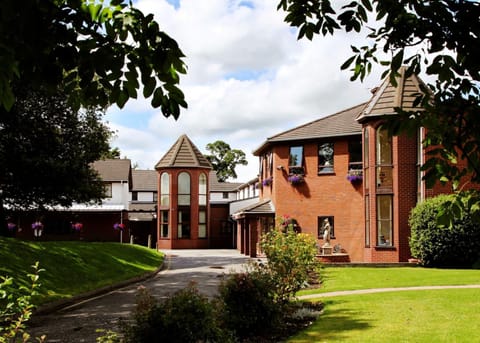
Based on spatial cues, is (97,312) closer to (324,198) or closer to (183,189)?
(324,198)

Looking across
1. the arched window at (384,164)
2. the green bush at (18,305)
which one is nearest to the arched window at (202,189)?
the arched window at (384,164)

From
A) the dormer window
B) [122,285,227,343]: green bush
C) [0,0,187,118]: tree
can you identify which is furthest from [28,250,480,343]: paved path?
the dormer window

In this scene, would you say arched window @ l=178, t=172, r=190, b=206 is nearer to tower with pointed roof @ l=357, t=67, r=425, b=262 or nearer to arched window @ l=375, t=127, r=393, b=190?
tower with pointed roof @ l=357, t=67, r=425, b=262

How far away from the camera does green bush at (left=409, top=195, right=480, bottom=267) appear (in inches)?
883

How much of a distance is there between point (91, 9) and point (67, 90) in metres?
0.69

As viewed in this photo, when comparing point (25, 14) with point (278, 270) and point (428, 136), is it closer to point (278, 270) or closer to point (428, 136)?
point (428, 136)

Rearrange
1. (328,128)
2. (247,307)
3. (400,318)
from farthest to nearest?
(328,128), (400,318), (247,307)

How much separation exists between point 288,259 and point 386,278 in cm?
661

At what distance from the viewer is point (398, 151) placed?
83.1 feet

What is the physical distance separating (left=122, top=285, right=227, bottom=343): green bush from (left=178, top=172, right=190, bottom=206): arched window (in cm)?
3893

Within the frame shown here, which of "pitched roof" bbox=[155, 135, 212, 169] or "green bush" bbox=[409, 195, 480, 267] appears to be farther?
"pitched roof" bbox=[155, 135, 212, 169]

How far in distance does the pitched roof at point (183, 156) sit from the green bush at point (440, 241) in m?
26.7

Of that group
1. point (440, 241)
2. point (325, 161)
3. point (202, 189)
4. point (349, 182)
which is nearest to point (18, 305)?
point (440, 241)

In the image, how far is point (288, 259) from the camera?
45.3 ft
